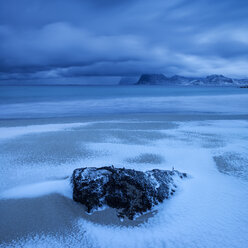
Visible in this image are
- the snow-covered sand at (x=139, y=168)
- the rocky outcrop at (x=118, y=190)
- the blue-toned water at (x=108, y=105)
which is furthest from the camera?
the blue-toned water at (x=108, y=105)

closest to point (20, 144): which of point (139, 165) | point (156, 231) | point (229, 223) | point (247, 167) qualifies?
point (139, 165)

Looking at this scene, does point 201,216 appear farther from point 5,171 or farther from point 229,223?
point 5,171

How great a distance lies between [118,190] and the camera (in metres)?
3.43

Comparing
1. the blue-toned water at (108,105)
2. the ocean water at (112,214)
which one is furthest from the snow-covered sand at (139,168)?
the blue-toned water at (108,105)

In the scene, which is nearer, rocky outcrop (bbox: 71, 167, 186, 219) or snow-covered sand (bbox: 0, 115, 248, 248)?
snow-covered sand (bbox: 0, 115, 248, 248)

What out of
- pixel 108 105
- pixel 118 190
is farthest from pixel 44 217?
pixel 108 105

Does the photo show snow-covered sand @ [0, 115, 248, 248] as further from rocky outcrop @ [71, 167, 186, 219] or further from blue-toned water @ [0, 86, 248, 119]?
blue-toned water @ [0, 86, 248, 119]

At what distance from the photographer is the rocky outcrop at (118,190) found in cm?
337

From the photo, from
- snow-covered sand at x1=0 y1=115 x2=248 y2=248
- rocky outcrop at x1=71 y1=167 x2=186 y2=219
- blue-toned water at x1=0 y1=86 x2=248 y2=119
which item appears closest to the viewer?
snow-covered sand at x1=0 y1=115 x2=248 y2=248

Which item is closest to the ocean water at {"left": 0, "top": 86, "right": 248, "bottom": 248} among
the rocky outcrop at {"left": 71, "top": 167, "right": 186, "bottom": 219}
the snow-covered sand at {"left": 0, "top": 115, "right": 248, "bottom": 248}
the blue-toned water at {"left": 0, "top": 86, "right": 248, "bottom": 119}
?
the snow-covered sand at {"left": 0, "top": 115, "right": 248, "bottom": 248}

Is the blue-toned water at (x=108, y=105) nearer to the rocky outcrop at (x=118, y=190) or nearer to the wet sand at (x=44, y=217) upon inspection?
the wet sand at (x=44, y=217)

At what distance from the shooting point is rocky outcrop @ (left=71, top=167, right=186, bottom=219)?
3.37 m

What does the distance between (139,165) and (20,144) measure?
438 cm

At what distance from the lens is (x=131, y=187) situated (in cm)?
347
